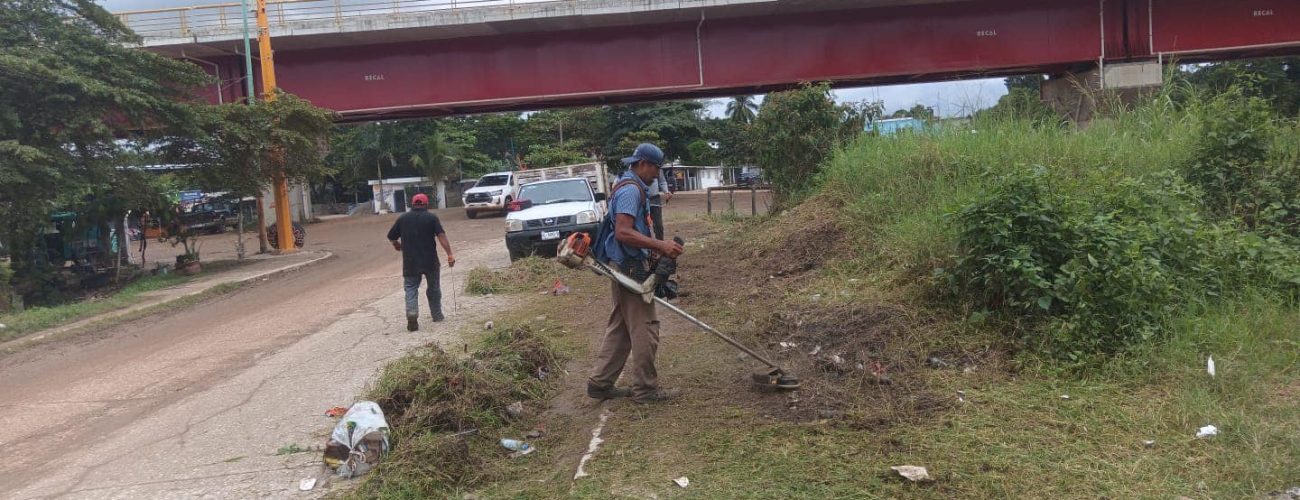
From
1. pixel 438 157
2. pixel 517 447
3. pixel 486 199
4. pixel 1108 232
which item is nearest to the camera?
pixel 517 447

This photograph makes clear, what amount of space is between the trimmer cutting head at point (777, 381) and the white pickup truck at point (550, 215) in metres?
8.44

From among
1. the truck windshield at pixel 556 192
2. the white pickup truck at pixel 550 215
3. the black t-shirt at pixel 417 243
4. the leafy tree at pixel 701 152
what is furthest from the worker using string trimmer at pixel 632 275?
the leafy tree at pixel 701 152

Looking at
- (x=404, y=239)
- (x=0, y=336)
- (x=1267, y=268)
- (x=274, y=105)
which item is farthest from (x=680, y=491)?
(x=274, y=105)

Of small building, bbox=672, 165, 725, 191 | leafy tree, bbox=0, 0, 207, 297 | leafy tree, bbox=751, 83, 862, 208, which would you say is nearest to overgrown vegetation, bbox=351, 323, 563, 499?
leafy tree, bbox=751, 83, 862, 208

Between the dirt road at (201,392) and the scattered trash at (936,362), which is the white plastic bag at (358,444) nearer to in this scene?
the dirt road at (201,392)

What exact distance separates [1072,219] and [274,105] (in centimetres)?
1836

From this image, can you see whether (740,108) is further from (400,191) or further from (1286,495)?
(1286,495)

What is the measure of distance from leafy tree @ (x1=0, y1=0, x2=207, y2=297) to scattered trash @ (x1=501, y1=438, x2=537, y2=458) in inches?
497

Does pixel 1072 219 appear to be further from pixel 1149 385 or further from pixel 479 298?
pixel 479 298

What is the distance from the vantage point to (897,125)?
12.7m

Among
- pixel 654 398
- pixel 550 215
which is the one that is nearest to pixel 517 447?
pixel 654 398

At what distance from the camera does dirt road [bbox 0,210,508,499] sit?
16.6 feet

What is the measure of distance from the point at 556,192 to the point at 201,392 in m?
9.38

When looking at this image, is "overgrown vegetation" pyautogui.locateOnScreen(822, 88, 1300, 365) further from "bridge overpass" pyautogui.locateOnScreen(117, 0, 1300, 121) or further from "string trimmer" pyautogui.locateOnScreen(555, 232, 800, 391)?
"bridge overpass" pyautogui.locateOnScreen(117, 0, 1300, 121)
